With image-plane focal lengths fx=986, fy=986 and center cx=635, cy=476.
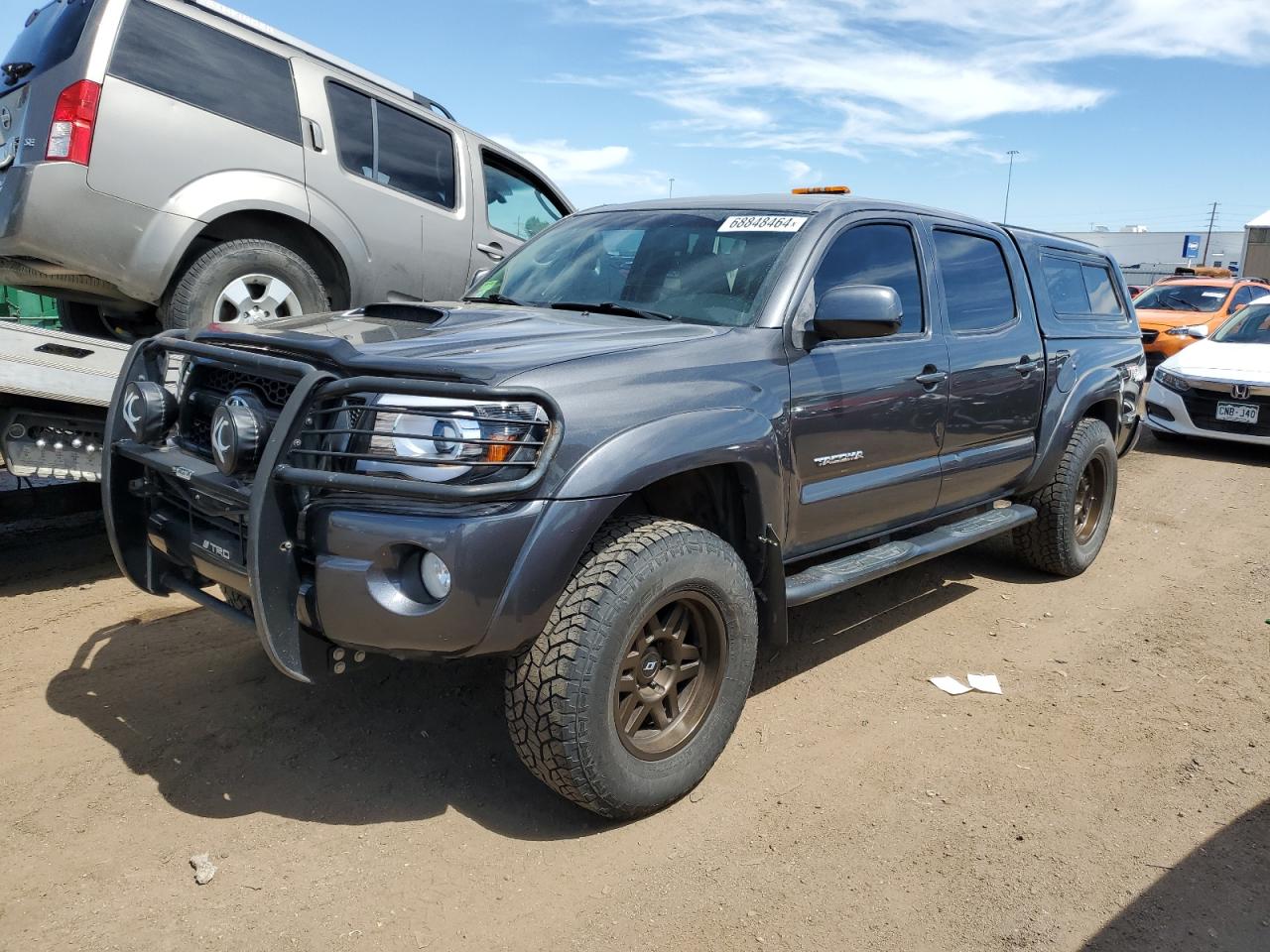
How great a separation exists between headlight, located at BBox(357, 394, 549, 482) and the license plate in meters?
9.19

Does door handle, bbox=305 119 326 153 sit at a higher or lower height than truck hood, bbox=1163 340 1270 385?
higher

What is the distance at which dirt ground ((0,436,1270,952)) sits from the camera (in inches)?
102

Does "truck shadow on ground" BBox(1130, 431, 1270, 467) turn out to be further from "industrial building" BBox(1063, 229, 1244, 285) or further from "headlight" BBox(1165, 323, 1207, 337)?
"industrial building" BBox(1063, 229, 1244, 285)

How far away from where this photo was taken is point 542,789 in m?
3.21

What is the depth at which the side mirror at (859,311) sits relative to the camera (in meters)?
3.38

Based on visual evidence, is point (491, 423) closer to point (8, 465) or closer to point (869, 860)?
point (869, 860)

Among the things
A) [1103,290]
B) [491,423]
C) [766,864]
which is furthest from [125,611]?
[1103,290]

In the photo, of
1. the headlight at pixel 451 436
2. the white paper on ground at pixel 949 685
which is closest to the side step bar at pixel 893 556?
the white paper on ground at pixel 949 685

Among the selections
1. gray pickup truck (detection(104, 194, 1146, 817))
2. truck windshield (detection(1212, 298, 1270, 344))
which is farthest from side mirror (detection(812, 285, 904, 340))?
truck windshield (detection(1212, 298, 1270, 344))

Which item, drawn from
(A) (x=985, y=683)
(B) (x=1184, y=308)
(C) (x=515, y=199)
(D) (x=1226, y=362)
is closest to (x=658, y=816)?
(A) (x=985, y=683)

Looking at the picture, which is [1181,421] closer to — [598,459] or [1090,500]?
[1090,500]

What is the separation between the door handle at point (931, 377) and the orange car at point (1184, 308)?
1018 cm

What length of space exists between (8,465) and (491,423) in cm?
259

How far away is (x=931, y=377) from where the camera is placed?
415 cm
